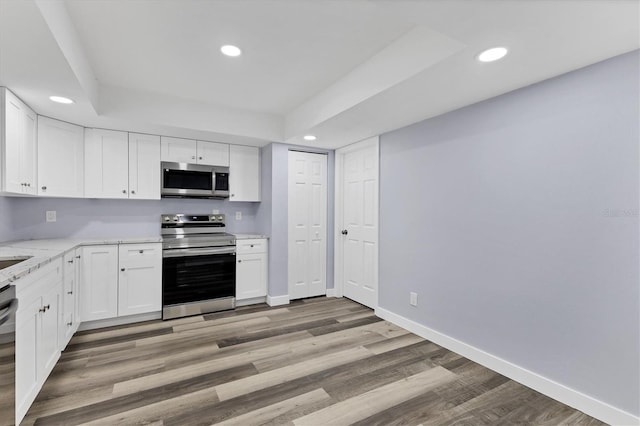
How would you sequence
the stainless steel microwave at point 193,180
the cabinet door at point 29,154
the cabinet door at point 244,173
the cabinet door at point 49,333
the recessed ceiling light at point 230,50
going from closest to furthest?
the cabinet door at point 49,333, the recessed ceiling light at point 230,50, the cabinet door at point 29,154, the stainless steel microwave at point 193,180, the cabinet door at point 244,173

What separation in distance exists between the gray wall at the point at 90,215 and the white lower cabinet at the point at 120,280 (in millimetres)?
602

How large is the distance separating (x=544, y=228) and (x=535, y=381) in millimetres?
1107

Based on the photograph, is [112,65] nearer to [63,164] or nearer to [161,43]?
[161,43]

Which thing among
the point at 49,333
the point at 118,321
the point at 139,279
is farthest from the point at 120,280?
the point at 49,333

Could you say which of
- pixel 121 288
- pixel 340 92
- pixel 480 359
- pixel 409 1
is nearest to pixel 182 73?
pixel 340 92

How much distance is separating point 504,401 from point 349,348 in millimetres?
1237

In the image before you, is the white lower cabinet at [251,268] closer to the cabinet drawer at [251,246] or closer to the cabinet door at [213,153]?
the cabinet drawer at [251,246]

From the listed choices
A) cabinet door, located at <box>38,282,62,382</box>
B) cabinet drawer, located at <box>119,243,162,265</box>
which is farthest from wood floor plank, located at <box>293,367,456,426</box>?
cabinet drawer, located at <box>119,243,162,265</box>

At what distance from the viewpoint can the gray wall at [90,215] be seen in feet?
10.3

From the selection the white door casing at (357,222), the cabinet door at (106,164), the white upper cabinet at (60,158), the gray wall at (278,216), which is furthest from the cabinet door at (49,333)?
the white door casing at (357,222)

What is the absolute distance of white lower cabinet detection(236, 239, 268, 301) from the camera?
3.84m

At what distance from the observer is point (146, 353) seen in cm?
261

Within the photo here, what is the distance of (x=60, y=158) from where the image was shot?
307 centimetres

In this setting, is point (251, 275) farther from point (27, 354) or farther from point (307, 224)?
point (27, 354)
